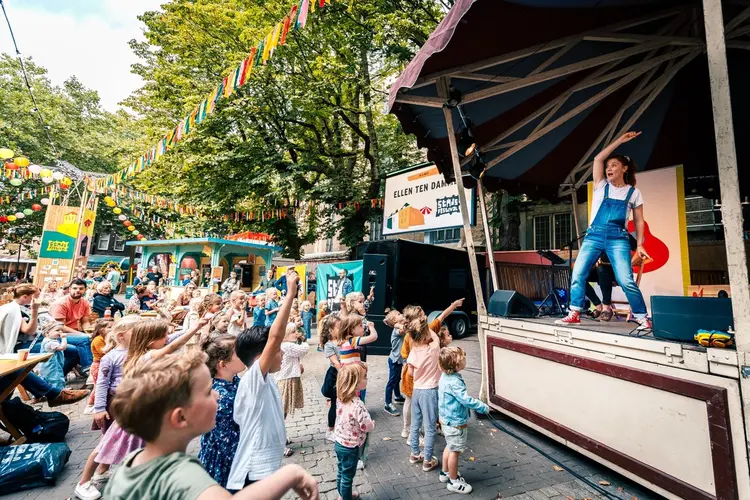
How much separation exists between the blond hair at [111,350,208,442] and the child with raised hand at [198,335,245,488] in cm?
99

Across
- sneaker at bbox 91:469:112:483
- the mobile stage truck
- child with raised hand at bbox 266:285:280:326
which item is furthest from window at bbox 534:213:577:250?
sneaker at bbox 91:469:112:483

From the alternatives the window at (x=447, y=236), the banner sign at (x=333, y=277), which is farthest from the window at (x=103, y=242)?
the window at (x=447, y=236)

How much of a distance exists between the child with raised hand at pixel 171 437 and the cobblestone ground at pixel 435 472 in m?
2.48

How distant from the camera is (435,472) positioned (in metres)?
3.61

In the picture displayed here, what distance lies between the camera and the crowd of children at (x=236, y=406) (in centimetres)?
125

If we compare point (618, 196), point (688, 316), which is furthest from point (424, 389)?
point (618, 196)

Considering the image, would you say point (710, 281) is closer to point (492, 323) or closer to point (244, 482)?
point (492, 323)

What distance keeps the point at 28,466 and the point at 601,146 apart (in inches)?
389

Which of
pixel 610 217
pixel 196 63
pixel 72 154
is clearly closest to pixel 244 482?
pixel 610 217

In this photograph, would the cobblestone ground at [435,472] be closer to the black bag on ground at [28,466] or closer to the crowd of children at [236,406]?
the black bag on ground at [28,466]

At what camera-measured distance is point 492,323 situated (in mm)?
5000

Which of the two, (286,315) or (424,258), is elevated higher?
(424,258)

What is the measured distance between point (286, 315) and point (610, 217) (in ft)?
12.9

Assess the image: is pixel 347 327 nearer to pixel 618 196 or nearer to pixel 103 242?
pixel 618 196
